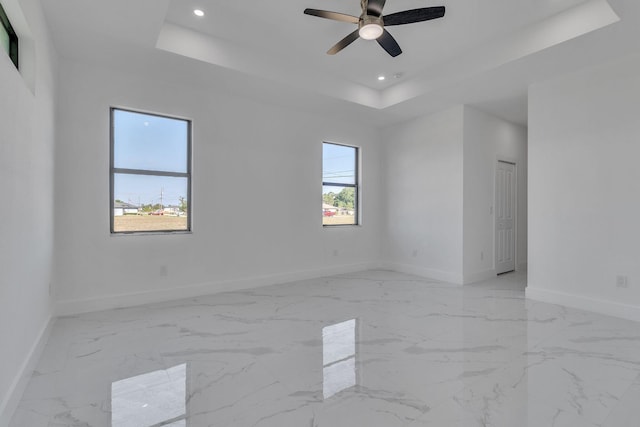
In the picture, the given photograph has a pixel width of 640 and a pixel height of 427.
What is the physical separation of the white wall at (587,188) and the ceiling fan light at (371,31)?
2.52 metres

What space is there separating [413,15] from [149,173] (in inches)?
131

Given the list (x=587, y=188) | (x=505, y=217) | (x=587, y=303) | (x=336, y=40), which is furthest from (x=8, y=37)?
(x=505, y=217)

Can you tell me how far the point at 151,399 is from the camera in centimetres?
190

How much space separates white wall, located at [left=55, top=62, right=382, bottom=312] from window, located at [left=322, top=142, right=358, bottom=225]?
176mm

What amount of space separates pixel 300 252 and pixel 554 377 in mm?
3565

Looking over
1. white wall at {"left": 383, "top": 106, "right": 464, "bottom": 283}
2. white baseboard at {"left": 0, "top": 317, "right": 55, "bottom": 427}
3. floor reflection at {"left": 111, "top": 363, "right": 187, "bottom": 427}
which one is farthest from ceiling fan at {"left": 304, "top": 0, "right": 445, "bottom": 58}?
white baseboard at {"left": 0, "top": 317, "right": 55, "bottom": 427}

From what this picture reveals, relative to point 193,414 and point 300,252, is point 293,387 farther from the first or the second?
point 300,252

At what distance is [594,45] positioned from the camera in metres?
3.08

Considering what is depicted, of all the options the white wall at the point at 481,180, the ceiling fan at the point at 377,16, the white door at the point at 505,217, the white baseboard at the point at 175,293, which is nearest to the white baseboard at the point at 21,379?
the white baseboard at the point at 175,293

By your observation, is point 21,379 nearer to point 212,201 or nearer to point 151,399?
point 151,399

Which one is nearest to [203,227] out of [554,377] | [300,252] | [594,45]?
[300,252]

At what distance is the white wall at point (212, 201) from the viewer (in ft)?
11.3

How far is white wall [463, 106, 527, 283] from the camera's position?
485 cm

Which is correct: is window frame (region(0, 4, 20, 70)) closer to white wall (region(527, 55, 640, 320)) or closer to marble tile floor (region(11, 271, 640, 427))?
marble tile floor (region(11, 271, 640, 427))
